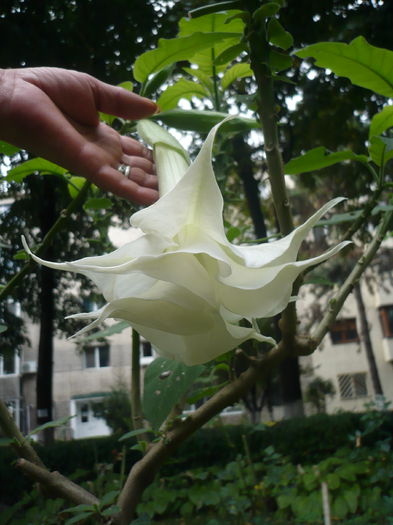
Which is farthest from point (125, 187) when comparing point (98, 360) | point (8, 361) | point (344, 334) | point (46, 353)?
point (344, 334)

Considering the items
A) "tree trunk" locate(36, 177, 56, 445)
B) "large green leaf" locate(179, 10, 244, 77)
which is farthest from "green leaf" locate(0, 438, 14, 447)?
"tree trunk" locate(36, 177, 56, 445)

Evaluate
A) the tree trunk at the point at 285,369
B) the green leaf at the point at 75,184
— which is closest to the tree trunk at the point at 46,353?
the tree trunk at the point at 285,369

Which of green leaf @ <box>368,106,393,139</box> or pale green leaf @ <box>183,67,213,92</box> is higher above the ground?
pale green leaf @ <box>183,67,213,92</box>

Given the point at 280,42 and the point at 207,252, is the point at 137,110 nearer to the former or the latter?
the point at 280,42

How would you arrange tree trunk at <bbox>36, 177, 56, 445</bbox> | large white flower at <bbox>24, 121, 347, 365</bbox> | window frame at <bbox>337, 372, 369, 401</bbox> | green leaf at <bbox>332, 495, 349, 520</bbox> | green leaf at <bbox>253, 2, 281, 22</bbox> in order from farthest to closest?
window frame at <bbox>337, 372, 369, 401</bbox> < tree trunk at <bbox>36, 177, 56, 445</bbox> < green leaf at <bbox>332, 495, 349, 520</bbox> < green leaf at <bbox>253, 2, 281, 22</bbox> < large white flower at <bbox>24, 121, 347, 365</bbox>

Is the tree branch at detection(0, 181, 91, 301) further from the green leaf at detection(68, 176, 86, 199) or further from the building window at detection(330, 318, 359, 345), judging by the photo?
the building window at detection(330, 318, 359, 345)

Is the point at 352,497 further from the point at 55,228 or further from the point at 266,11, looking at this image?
the point at 266,11

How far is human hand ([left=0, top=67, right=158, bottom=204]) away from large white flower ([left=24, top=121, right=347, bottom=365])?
7.8 inches

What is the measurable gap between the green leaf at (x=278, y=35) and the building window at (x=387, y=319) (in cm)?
1438

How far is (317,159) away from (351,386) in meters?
14.4

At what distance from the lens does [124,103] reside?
0.58m

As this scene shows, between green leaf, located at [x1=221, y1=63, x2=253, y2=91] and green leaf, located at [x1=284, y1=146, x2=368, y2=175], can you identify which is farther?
green leaf, located at [x1=221, y1=63, x2=253, y2=91]

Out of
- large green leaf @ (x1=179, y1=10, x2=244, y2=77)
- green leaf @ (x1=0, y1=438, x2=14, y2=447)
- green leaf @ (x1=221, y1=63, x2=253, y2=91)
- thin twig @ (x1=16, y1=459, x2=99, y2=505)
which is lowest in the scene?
thin twig @ (x1=16, y1=459, x2=99, y2=505)

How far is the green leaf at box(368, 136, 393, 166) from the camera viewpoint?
62 cm
